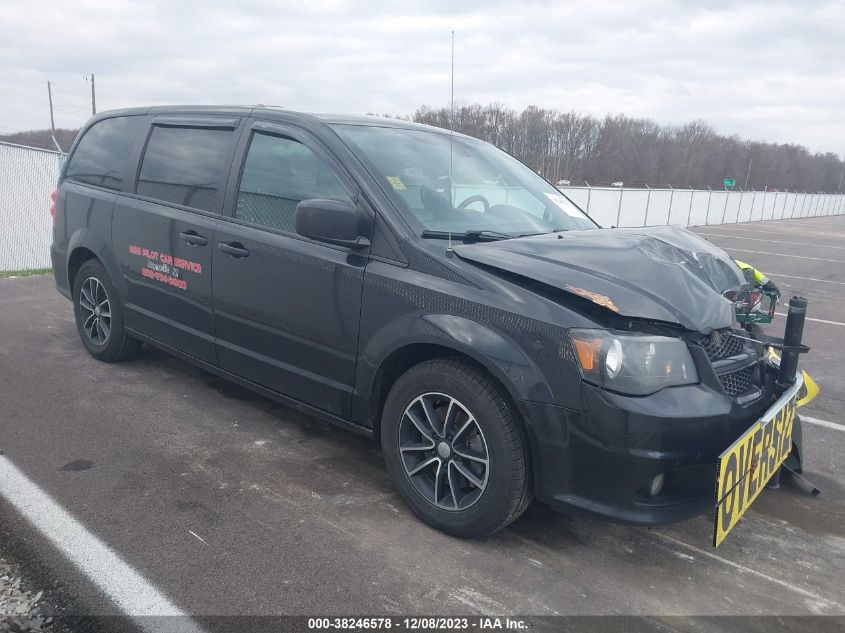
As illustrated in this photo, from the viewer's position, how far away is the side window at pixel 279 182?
136 inches

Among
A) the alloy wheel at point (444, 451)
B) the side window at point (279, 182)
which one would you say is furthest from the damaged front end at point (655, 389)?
the side window at point (279, 182)

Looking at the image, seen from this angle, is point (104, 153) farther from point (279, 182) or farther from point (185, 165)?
point (279, 182)

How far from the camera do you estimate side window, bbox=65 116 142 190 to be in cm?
473

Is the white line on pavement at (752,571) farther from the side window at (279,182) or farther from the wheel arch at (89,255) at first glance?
the wheel arch at (89,255)

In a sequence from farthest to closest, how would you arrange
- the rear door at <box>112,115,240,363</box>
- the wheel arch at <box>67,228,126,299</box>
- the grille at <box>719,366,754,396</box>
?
the wheel arch at <box>67,228,126,299</box>, the rear door at <box>112,115,240,363</box>, the grille at <box>719,366,754,396</box>

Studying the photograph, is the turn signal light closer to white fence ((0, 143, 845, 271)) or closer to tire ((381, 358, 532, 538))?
tire ((381, 358, 532, 538))

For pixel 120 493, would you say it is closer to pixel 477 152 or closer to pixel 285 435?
pixel 285 435

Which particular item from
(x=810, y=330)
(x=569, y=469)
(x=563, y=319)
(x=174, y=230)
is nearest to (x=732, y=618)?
(x=569, y=469)

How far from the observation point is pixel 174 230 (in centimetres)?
413

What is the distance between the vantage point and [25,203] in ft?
35.1

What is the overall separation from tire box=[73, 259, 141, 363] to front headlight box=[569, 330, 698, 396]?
3.50 meters

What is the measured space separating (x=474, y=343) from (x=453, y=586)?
941 millimetres

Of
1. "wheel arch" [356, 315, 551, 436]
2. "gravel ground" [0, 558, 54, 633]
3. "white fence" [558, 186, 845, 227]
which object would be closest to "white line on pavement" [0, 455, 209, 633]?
"gravel ground" [0, 558, 54, 633]

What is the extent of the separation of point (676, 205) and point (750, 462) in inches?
1006
